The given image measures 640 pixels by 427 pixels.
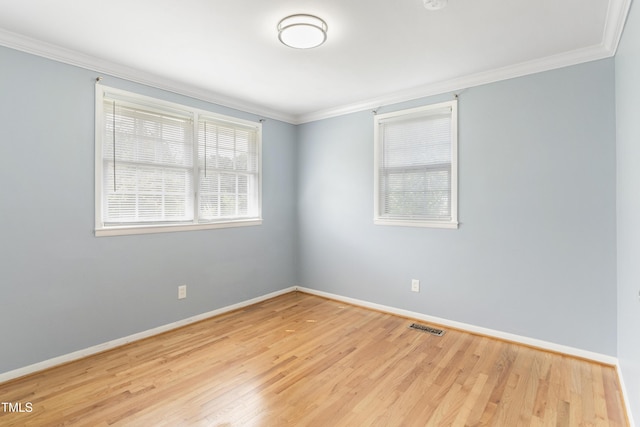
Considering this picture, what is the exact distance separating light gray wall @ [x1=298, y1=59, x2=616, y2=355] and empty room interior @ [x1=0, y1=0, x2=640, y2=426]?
2 centimetres

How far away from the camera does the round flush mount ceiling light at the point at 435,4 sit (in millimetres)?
1948

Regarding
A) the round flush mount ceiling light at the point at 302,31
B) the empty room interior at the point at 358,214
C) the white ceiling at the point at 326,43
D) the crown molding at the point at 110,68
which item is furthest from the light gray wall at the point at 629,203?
A: the crown molding at the point at 110,68

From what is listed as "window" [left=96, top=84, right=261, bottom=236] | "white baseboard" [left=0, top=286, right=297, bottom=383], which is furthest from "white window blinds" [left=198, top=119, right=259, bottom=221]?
"white baseboard" [left=0, top=286, right=297, bottom=383]

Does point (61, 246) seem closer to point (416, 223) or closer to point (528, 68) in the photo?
point (416, 223)

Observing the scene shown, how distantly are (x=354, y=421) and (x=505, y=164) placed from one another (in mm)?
2527

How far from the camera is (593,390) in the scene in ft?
7.31

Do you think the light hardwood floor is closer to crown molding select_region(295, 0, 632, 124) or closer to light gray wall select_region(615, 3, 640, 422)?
light gray wall select_region(615, 3, 640, 422)

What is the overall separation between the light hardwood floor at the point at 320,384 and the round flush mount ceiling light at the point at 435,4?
251 centimetres

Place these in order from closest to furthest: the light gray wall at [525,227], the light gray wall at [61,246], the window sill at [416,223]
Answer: the light gray wall at [61,246] → the light gray wall at [525,227] → the window sill at [416,223]

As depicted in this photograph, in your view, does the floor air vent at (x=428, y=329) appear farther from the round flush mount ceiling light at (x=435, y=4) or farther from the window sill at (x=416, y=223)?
the round flush mount ceiling light at (x=435, y=4)

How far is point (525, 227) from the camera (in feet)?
9.57

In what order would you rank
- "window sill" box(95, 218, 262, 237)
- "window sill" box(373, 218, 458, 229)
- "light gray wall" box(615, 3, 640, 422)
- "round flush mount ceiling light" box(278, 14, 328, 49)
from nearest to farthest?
"light gray wall" box(615, 3, 640, 422), "round flush mount ceiling light" box(278, 14, 328, 49), "window sill" box(95, 218, 262, 237), "window sill" box(373, 218, 458, 229)

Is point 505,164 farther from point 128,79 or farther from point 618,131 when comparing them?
point 128,79

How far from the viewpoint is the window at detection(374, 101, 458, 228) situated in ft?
11.1
